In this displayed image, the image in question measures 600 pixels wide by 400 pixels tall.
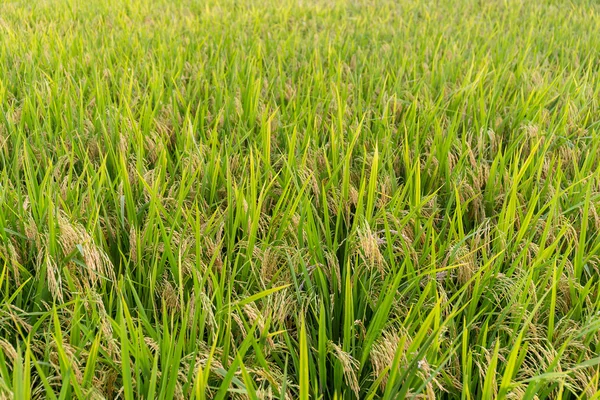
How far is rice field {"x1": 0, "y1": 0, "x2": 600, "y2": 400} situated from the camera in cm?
102

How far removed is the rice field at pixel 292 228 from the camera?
1020 mm

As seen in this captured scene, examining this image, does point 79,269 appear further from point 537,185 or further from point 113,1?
point 113,1

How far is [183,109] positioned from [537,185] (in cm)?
138

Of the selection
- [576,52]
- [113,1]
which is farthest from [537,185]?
[113,1]

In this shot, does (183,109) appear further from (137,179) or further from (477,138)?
(477,138)

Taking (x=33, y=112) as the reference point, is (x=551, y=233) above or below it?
below

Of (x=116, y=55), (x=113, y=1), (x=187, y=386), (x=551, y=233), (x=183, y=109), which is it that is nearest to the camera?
(x=187, y=386)

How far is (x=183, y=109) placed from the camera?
2.24 meters

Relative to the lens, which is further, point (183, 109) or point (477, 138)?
point (183, 109)

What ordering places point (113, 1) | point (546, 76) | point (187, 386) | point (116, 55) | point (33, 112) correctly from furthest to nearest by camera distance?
1. point (113, 1)
2. point (116, 55)
3. point (546, 76)
4. point (33, 112)
5. point (187, 386)

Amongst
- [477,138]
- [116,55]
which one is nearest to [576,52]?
[477,138]

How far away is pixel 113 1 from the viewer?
4.54 m

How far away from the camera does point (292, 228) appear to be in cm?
142

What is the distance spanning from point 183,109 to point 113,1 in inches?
112
